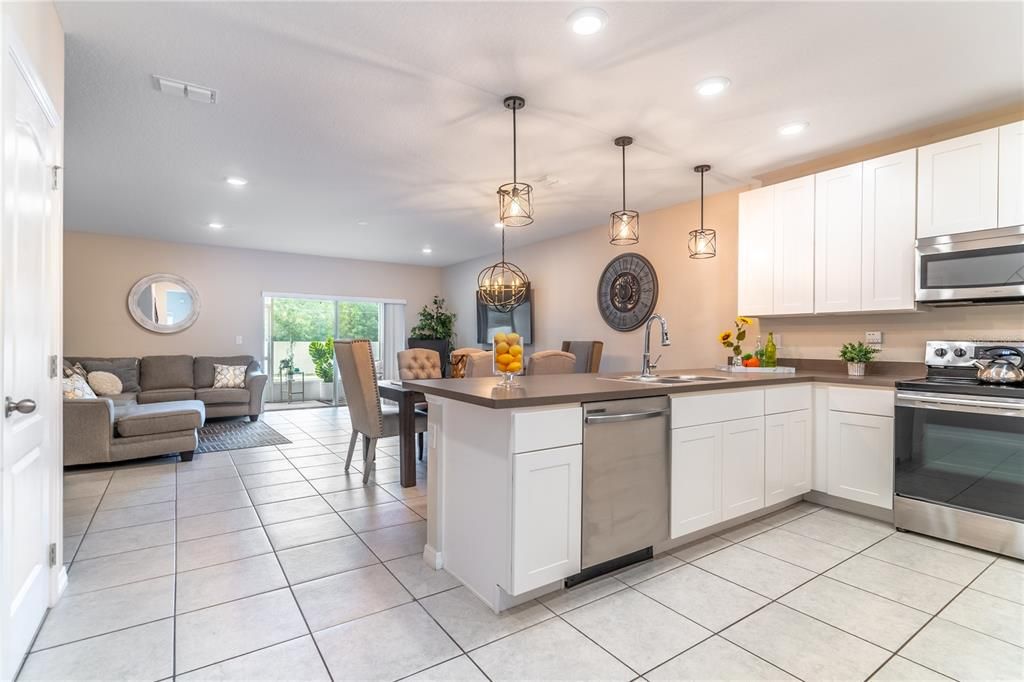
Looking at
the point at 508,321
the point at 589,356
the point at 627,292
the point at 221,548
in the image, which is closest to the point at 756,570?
the point at 221,548

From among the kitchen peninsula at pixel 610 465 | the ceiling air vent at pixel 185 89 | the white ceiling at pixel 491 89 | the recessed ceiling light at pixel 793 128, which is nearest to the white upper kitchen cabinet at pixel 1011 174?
the white ceiling at pixel 491 89

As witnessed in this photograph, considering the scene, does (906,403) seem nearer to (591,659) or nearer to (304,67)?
(591,659)

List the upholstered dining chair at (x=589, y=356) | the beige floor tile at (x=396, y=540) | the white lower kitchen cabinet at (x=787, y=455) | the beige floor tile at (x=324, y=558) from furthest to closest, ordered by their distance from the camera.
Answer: the upholstered dining chair at (x=589, y=356) → the white lower kitchen cabinet at (x=787, y=455) → the beige floor tile at (x=396, y=540) → the beige floor tile at (x=324, y=558)

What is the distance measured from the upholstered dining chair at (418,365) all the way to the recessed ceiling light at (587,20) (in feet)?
10.5

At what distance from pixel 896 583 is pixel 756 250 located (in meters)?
2.46

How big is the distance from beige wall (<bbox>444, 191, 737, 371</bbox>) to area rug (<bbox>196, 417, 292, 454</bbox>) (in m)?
3.51

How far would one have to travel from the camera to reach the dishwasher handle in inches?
86.1

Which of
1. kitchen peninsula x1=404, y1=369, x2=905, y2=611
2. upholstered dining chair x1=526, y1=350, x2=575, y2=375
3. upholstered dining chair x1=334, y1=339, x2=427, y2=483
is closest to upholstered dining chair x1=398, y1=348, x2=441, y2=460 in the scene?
upholstered dining chair x1=334, y1=339, x2=427, y2=483

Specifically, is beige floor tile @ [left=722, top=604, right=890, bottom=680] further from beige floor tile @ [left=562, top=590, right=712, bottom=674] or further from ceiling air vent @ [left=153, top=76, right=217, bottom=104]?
ceiling air vent @ [left=153, top=76, right=217, bottom=104]

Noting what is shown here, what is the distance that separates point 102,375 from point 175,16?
5416mm

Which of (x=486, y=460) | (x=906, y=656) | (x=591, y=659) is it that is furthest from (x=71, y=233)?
(x=906, y=656)

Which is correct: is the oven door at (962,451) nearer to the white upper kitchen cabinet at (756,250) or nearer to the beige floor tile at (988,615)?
the beige floor tile at (988,615)

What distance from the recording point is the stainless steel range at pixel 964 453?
8.14 feet

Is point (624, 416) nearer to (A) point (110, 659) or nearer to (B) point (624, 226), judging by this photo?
(B) point (624, 226)
